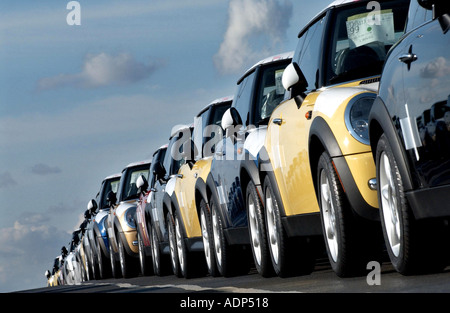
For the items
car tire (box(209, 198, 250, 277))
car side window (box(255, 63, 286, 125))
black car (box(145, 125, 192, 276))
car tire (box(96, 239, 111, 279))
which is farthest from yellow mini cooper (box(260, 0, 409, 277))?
car tire (box(96, 239, 111, 279))

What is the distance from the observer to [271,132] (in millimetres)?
9102

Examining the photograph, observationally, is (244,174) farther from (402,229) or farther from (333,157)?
(402,229)

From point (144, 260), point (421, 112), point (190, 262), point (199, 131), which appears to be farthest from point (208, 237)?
point (421, 112)

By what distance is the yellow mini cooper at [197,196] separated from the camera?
41.4 ft

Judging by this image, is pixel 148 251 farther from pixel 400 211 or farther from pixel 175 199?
pixel 400 211

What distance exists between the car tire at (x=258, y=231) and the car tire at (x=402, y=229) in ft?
9.39

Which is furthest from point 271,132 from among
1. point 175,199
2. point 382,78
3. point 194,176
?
point 175,199

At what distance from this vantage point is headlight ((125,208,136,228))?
19.6 metres

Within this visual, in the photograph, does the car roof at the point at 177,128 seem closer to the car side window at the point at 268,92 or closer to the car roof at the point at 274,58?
the car roof at the point at 274,58

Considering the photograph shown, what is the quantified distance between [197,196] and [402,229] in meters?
6.70

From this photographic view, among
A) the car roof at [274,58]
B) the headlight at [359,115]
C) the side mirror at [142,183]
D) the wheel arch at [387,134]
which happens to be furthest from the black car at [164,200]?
the wheel arch at [387,134]

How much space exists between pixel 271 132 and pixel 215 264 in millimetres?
3363

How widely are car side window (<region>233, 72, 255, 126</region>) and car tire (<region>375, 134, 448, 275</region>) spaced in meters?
3.90

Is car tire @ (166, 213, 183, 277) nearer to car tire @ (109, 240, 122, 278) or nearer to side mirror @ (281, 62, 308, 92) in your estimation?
car tire @ (109, 240, 122, 278)
